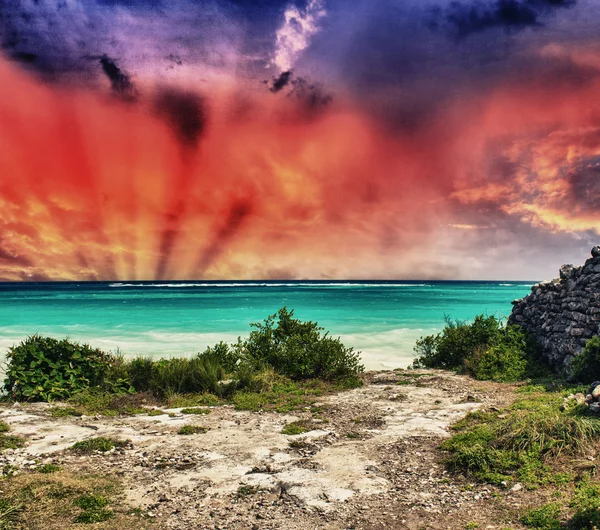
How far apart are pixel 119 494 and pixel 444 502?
13.5 ft

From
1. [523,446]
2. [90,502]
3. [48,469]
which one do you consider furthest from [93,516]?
[523,446]

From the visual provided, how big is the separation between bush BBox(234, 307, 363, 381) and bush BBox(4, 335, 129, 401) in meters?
4.04

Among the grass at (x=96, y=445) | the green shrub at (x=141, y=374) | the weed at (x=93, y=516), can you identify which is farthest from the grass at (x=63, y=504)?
the green shrub at (x=141, y=374)

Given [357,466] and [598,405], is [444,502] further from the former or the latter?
[598,405]

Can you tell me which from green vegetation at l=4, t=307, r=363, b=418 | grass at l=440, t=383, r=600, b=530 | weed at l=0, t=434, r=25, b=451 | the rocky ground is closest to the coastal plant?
grass at l=440, t=383, r=600, b=530

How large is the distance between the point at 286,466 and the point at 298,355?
6.83 meters

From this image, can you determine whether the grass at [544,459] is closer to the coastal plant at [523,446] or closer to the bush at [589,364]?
the coastal plant at [523,446]

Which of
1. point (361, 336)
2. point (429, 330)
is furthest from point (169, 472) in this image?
point (429, 330)

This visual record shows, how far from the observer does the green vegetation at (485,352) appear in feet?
43.0

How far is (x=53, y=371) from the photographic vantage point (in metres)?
10.7

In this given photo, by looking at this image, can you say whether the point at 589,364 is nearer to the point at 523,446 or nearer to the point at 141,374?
the point at 523,446

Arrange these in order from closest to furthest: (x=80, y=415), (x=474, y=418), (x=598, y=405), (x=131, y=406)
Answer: (x=598, y=405)
(x=474, y=418)
(x=80, y=415)
(x=131, y=406)

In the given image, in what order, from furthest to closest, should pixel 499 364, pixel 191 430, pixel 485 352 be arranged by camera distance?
1. pixel 485 352
2. pixel 499 364
3. pixel 191 430

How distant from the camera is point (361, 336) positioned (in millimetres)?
26453
